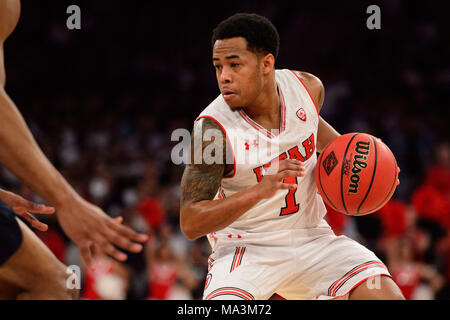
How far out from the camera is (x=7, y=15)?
208cm

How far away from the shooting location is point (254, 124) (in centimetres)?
311

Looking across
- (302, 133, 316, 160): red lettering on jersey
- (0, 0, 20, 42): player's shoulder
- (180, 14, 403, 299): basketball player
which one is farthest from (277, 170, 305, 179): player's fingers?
(0, 0, 20, 42): player's shoulder

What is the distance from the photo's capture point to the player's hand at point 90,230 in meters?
1.69

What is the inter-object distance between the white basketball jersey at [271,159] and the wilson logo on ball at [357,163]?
0.87ft

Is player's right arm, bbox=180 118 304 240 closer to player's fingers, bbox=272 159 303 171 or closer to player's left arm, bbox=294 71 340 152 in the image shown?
player's fingers, bbox=272 159 303 171

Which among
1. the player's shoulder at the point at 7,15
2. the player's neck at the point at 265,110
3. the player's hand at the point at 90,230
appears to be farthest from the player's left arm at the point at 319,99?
the player's hand at the point at 90,230

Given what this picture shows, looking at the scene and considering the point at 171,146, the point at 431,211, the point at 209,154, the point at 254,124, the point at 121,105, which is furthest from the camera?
the point at 121,105

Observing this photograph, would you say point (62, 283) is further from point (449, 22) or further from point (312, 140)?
point (449, 22)

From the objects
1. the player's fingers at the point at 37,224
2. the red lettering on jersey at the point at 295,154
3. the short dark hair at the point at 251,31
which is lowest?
the player's fingers at the point at 37,224

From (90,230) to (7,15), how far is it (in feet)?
3.01

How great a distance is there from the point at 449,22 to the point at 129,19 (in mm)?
5450

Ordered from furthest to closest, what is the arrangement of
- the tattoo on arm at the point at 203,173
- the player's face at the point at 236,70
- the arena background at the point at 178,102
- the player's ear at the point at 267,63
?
the arena background at the point at 178,102 < the player's ear at the point at 267,63 < the player's face at the point at 236,70 < the tattoo on arm at the point at 203,173

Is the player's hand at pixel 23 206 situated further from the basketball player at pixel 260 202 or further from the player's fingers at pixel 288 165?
the player's fingers at pixel 288 165
